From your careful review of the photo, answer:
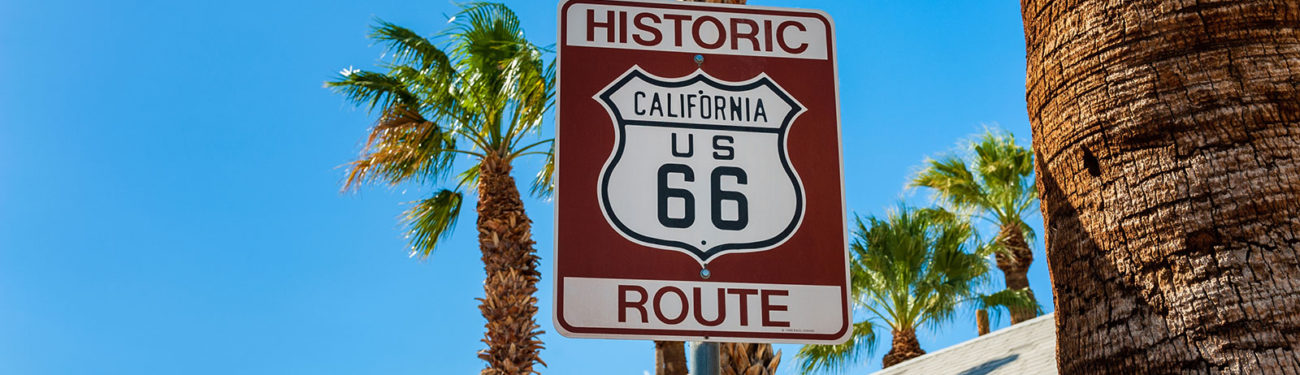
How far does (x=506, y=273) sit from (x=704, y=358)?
10.2 metres

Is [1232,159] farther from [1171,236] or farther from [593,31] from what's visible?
[593,31]

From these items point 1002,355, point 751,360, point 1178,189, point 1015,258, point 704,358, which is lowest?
point 704,358

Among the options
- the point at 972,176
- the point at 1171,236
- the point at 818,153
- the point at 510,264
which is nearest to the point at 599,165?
the point at 818,153

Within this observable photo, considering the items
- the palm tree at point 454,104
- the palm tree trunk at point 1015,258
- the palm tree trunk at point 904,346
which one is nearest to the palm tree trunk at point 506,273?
the palm tree at point 454,104

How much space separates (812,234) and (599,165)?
1.67 feet

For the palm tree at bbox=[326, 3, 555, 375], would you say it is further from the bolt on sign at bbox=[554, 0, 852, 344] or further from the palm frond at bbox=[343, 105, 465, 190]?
the bolt on sign at bbox=[554, 0, 852, 344]

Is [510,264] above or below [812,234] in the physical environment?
above

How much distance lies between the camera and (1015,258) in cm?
2328

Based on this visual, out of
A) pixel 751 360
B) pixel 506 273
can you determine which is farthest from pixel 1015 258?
pixel 751 360

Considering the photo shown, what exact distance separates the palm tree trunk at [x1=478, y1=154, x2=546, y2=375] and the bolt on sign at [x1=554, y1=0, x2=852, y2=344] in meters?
9.38

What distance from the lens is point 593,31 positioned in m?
3.01

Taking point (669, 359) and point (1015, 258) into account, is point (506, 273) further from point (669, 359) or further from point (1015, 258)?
point (1015, 258)

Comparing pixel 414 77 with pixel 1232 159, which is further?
pixel 414 77

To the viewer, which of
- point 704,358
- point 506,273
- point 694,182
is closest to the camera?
point 704,358
